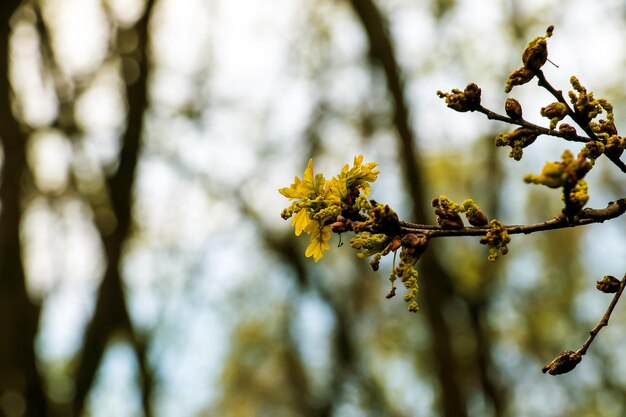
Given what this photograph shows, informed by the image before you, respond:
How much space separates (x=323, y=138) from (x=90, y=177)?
5.53 metres

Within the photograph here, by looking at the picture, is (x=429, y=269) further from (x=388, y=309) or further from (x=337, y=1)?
(x=388, y=309)

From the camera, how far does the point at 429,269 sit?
699 cm

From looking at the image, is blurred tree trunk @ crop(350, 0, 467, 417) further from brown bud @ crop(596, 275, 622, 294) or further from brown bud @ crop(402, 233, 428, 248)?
brown bud @ crop(402, 233, 428, 248)

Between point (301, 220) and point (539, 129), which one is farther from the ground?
point (539, 129)

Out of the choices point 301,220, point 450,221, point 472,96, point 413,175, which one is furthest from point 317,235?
point 413,175

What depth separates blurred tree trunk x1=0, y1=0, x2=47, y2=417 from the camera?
4941mm

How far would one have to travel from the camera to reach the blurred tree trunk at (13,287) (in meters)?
4.94

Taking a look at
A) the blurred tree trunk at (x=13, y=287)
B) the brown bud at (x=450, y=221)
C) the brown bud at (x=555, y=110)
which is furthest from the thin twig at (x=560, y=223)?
the blurred tree trunk at (x=13, y=287)

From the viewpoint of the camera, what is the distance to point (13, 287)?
5.17 meters

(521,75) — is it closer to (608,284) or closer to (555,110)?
(555,110)

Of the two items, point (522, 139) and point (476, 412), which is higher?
point (476, 412)

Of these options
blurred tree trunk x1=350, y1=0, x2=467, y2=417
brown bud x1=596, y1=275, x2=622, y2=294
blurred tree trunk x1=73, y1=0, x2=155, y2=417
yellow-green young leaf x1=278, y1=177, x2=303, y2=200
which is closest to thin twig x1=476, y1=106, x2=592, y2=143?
brown bud x1=596, y1=275, x2=622, y2=294

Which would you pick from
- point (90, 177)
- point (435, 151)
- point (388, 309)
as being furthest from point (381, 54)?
point (388, 309)

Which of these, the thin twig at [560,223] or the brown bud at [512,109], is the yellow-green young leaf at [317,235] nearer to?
the thin twig at [560,223]
